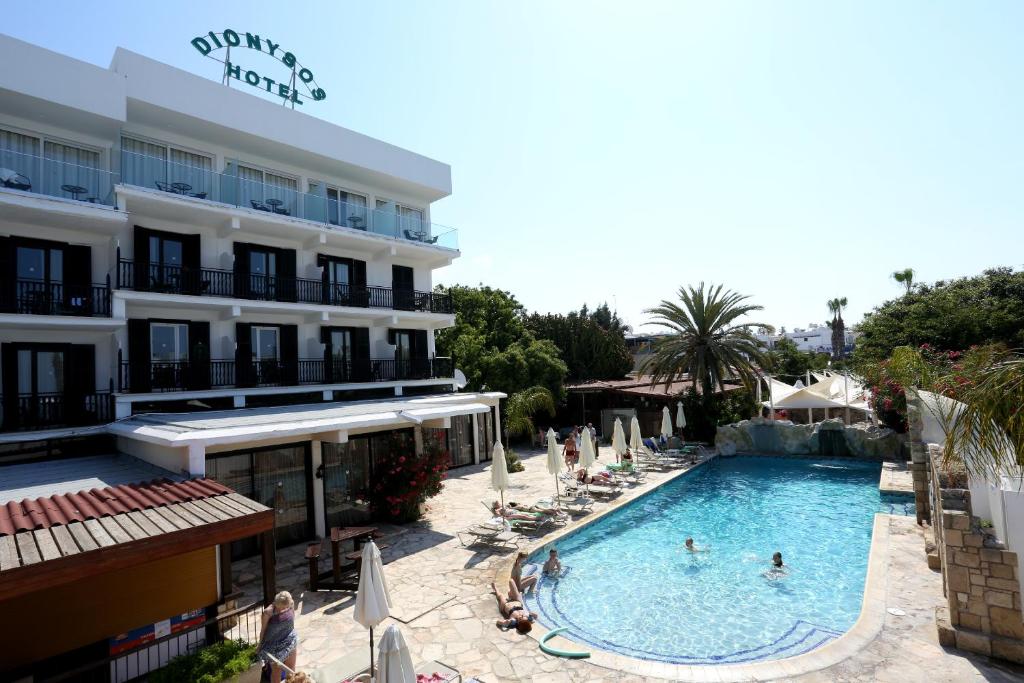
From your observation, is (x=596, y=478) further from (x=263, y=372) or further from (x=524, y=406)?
(x=263, y=372)

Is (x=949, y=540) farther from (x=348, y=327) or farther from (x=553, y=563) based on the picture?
(x=348, y=327)

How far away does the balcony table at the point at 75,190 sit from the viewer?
45.7ft

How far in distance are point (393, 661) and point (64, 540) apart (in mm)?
5067

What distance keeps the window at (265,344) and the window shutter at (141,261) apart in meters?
3.71

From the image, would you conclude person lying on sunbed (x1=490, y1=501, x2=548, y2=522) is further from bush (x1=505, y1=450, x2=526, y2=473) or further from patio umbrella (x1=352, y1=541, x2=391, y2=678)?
bush (x1=505, y1=450, x2=526, y2=473)

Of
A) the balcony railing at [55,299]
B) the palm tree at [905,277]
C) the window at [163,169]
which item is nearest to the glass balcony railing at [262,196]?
the window at [163,169]

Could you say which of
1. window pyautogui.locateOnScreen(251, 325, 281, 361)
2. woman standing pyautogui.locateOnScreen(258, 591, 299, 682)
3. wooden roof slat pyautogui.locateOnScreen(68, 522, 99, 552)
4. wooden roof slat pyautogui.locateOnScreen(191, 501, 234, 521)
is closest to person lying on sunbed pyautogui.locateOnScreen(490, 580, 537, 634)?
woman standing pyautogui.locateOnScreen(258, 591, 299, 682)

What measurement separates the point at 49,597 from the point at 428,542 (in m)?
8.21

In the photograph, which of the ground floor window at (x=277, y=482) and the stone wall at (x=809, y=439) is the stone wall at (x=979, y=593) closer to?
the ground floor window at (x=277, y=482)

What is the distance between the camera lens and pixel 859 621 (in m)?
9.17

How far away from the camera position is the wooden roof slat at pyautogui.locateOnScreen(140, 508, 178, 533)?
7641mm

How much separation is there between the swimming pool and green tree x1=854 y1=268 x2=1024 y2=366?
13.0m

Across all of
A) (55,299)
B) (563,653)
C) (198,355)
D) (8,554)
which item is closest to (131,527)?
(8,554)

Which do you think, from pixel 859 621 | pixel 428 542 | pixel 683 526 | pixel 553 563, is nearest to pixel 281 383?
pixel 428 542
